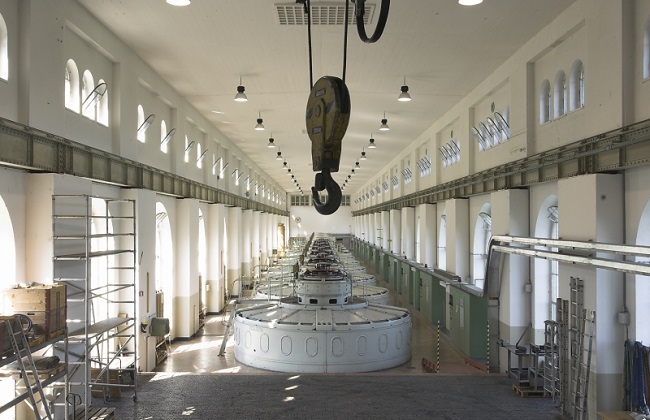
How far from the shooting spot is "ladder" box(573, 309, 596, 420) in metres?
8.23

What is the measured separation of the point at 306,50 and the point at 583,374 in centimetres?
835

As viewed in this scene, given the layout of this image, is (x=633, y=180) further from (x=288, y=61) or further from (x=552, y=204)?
(x=288, y=61)

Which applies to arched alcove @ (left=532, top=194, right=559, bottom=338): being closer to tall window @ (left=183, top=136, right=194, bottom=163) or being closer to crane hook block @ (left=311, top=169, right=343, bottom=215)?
crane hook block @ (left=311, top=169, right=343, bottom=215)

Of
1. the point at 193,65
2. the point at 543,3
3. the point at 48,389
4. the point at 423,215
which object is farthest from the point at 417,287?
the point at 48,389

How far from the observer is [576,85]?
10094 mm

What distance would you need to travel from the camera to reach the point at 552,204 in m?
11.5

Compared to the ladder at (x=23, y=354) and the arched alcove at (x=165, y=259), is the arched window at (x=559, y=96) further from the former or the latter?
the arched alcove at (x=165, y=259)

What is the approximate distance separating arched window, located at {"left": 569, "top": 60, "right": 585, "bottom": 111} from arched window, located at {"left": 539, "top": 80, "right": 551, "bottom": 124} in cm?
126

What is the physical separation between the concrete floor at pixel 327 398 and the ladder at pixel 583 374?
45cm

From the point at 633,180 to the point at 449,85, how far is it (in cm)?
778

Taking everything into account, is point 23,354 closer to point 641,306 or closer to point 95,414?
point 95,414

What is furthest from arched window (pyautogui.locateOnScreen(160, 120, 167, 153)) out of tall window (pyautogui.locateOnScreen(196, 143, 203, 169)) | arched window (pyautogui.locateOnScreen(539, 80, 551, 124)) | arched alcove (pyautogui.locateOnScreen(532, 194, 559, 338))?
arched alcove (pyautogui.locateOnScreen(532, 194, 559, 338))

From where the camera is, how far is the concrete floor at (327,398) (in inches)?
344

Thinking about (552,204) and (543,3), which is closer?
(543,3)
